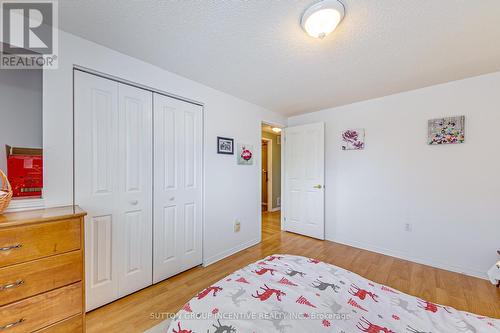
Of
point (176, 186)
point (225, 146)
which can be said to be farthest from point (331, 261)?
point (176, 186)

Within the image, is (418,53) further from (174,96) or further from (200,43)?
(174,96)

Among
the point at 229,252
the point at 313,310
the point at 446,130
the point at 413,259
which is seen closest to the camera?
the point at 313,310

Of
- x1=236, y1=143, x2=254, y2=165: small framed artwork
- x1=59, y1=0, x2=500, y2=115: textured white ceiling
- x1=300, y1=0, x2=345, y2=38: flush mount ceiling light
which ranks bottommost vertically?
x1=236, y1=143, x2=254, y2=165: small framed artwork

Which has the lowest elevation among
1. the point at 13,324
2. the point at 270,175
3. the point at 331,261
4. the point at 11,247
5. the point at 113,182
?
the point at 331,261

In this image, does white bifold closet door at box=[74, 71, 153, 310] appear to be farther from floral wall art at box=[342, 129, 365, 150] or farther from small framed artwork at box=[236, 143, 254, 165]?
floral wall art at box=[342, 129, 365, 150]

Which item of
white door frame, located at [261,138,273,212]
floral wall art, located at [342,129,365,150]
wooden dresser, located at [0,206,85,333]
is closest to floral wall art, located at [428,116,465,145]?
floral wall art, located at [342,129,365,150]

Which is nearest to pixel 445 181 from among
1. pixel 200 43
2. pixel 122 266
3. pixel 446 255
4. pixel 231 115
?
pixel 446 255

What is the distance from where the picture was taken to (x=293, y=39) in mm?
1656

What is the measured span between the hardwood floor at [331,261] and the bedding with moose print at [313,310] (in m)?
1.05

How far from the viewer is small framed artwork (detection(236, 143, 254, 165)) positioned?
306 centimetres

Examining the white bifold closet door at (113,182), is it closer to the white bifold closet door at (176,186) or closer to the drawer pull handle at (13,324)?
the white bifold closet door at (176,186)

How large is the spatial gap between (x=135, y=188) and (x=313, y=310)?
6.09 feet

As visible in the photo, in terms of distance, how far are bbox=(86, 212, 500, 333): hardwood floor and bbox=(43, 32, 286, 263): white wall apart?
1.05 feet

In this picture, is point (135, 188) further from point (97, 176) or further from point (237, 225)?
point (237, 225)
